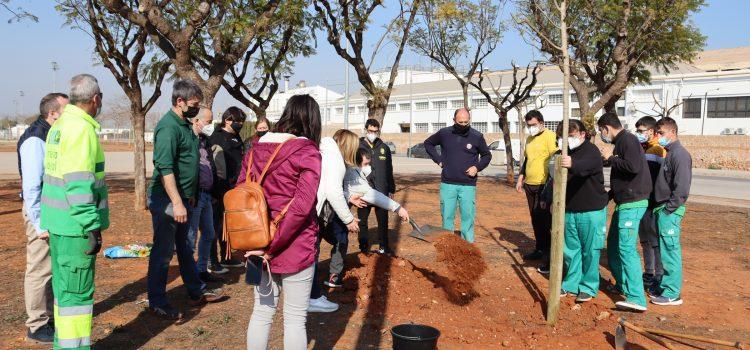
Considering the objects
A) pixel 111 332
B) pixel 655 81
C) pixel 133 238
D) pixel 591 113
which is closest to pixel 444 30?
pixel 591 113

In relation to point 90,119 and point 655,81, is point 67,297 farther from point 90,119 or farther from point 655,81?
point 655,81

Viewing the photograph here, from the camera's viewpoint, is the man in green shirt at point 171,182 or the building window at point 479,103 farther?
the building window at point 479,103

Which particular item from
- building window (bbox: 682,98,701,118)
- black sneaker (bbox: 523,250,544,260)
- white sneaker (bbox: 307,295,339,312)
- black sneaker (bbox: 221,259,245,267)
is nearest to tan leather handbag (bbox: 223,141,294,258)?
white sneaker (bbox: 307,295,339,312)

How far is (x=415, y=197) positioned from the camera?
1512cm

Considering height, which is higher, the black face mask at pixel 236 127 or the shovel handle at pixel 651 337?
the black face mask at pixel 236 127

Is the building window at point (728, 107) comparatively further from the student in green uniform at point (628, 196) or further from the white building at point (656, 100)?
the student in green uniform at point (628, 196)

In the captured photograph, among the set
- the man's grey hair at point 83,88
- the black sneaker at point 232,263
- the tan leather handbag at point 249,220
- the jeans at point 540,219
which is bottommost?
the black sneaker at point 232,263

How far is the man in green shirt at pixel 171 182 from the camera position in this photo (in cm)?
441

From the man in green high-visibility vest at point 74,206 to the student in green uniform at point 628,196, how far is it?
4429mm

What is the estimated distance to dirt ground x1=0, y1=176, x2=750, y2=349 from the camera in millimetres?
4500

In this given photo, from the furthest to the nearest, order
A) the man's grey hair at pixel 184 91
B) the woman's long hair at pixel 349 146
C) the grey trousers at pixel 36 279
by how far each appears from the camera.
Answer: the woman's long hair at pixel 349 146
the man's grey hair at pixel 184 91
the grey trousers at pixel 36 279

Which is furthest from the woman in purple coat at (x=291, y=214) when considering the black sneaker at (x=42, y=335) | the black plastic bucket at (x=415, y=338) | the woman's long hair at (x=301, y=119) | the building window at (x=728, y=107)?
the building window at (x=728, y=107)

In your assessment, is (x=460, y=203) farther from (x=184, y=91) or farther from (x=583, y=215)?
(x=184, y=91)

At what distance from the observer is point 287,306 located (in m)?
3.28
